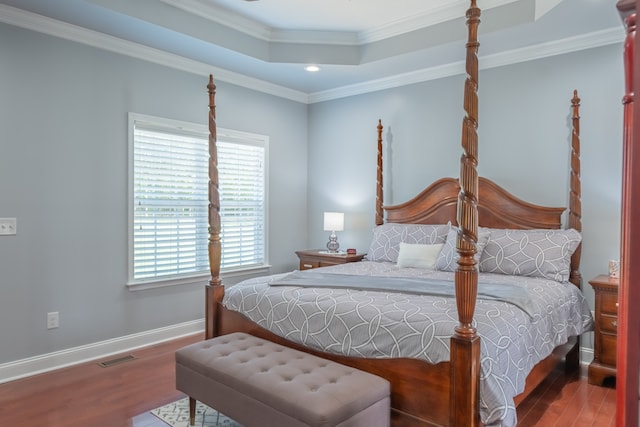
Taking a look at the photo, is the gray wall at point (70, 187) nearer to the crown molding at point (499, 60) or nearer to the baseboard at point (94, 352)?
the baseboard at point (94, 352)

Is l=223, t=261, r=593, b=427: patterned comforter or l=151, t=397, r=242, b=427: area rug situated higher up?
l=223, t=261, r=593, b=427: patterned comforter

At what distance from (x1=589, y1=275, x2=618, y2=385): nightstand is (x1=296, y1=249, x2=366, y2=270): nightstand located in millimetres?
2217

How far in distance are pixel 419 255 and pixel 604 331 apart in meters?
1.45

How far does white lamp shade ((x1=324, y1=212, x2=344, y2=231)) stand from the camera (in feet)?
15.9

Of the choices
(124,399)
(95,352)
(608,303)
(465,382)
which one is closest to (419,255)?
(608,303)

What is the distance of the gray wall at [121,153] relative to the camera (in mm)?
3205

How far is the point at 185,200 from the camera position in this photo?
4215mm

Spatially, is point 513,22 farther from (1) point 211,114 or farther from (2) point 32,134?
(2) point 32,134

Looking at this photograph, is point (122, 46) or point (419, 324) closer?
point (419, 324)

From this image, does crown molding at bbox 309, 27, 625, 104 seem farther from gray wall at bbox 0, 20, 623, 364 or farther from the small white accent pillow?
the small white accent pillow

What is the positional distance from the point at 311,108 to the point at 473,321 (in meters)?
4.02

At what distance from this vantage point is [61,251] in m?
3.39

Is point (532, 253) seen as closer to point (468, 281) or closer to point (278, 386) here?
Result: point (468, 281)

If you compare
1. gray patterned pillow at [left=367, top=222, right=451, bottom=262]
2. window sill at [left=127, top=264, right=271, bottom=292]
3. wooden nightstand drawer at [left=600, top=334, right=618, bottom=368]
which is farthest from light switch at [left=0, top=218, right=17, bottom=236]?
wooden nightstand drawer at [left=600, top=334, right=618, bottom=368]
